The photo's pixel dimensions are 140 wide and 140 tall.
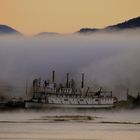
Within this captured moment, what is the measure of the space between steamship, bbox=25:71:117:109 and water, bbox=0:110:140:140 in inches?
2.1

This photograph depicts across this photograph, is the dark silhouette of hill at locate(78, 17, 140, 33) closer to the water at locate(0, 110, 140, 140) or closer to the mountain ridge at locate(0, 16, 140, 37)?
the mountain ridge at locate(0, 16, 140, 37)

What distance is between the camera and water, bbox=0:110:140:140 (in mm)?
3512

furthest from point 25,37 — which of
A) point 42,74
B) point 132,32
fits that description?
point 132,32

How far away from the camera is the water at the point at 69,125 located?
11.5 ft

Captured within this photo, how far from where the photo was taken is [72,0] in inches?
147

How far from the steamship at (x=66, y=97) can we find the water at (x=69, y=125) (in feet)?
0.17

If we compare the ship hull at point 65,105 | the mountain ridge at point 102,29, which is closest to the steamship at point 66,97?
the ship hull at point 65,105

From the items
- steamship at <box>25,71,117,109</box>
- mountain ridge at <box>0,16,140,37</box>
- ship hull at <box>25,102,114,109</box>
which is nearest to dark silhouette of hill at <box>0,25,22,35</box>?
mountain ridge at <box>0,16,140,37</box>

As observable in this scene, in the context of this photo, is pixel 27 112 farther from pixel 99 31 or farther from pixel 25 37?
pixel 99 31

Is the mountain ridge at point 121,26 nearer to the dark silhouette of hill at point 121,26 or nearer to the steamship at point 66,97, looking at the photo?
the dark silhouette of hill at point 121,26

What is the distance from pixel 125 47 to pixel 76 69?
40cm

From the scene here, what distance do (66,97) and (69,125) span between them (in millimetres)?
209

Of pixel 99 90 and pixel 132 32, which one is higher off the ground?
pixel 132 32

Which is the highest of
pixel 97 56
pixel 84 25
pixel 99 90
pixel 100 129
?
pixel 84 25
